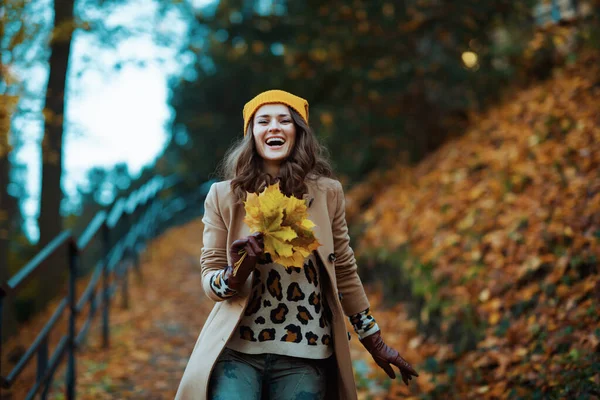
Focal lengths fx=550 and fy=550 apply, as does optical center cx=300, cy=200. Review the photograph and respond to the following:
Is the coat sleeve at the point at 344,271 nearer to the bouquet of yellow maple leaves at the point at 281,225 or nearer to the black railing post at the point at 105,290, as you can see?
the bouquet of yellow maple leaves at the point at 281,225

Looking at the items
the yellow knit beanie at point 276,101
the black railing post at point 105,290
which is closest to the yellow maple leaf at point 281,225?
the yellow knit beanie at point 276,101

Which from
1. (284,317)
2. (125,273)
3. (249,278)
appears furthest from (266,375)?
(125,273)

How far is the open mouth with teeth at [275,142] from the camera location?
2383mm

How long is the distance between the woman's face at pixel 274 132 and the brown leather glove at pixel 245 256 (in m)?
0.49

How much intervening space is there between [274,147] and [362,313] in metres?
0.83

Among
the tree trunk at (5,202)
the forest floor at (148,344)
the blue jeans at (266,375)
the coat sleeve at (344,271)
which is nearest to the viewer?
the blue jeans at (266,375)

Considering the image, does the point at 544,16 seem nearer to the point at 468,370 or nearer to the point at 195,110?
the point at 468,370

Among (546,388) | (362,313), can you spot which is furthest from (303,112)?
(546,388)

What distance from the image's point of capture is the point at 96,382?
482 centimetres

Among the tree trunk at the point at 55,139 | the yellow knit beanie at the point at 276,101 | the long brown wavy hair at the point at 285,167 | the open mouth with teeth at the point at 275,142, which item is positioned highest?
the tree trunk at the point at 55,139

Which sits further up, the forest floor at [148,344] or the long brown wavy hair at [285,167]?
the long brown wavy hair at [285,167]

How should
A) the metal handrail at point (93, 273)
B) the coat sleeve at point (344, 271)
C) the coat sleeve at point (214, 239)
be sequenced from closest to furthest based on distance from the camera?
the coat sleeve at point (214, 239), the coat sleeve at point (344, 271), the metal handrail at point (93, 273)

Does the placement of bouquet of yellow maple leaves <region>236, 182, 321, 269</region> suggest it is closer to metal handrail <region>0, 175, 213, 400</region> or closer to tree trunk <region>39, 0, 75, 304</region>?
metal handrail <region>0, 175, 213, 400</region>

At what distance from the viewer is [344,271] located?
2467mm
